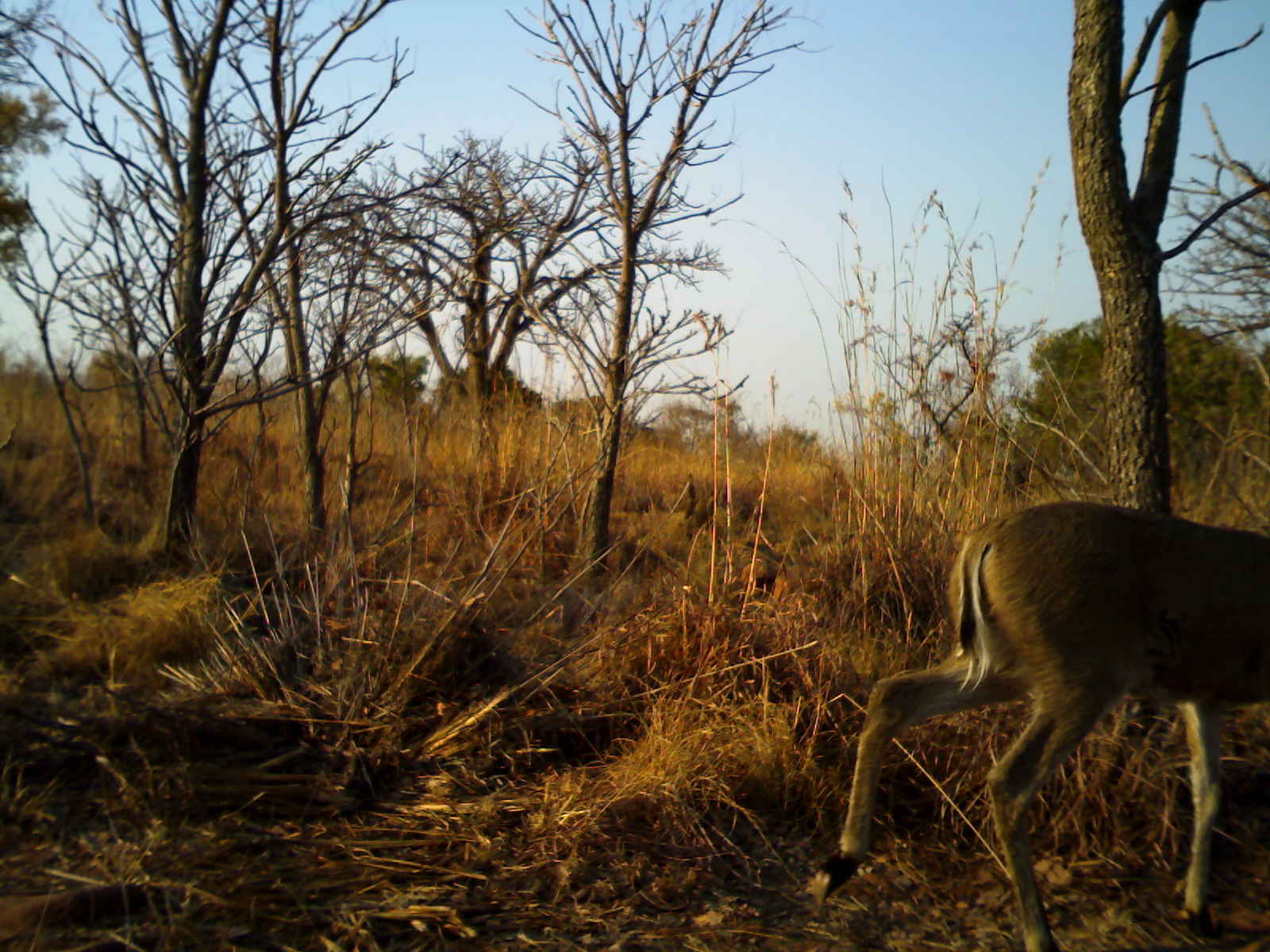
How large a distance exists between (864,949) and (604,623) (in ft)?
6.61

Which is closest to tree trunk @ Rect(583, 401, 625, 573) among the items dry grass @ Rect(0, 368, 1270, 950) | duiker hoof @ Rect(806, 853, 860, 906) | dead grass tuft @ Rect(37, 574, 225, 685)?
dry grass @ Rect(0, 368, 1270, 950)

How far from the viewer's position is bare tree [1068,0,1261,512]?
396 cm

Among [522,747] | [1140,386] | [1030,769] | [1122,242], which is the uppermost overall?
[1122,242]

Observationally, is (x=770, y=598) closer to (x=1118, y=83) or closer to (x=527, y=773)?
(x=527, y=773)

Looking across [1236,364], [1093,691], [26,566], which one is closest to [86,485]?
[26,566]

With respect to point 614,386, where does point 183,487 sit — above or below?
below

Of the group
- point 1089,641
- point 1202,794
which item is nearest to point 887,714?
point 1089,641

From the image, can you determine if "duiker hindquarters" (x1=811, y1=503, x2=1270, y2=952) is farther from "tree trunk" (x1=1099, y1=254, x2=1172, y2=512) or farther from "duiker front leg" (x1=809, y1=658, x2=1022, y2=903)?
"tree trunk" (x1=1099, y1=254, x2=1172, y2=512)

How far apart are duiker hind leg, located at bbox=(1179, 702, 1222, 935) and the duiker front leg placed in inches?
A: 24.8

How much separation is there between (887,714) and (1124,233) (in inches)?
91.6

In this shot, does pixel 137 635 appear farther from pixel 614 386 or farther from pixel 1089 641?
pixel 1089 641

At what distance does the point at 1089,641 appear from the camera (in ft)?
9.60

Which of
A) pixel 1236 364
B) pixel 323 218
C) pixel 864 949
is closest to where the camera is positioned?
pixel 864 949

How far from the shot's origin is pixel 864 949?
2.89m
